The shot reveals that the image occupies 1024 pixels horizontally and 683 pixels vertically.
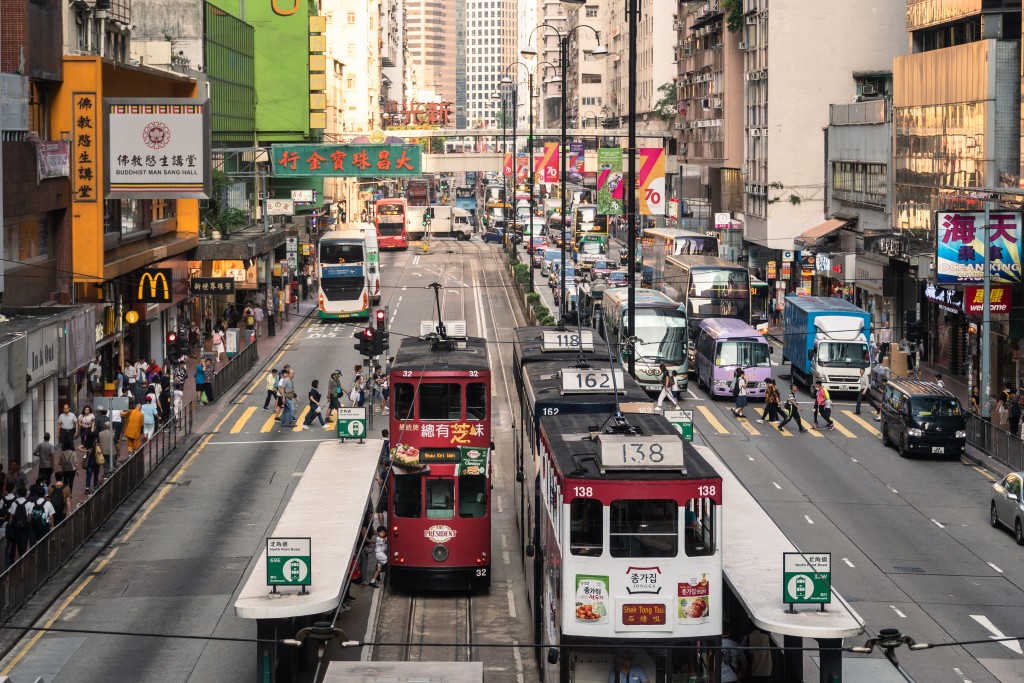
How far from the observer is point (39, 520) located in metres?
28.7

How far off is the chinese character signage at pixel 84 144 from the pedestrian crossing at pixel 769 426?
62.3 ft

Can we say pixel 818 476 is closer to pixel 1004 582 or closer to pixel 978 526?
pixel 978 526

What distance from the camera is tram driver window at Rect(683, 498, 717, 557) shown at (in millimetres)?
17391

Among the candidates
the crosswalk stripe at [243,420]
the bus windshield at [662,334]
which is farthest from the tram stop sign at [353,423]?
the bus windshield at [662,334]

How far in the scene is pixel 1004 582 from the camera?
28500 mm

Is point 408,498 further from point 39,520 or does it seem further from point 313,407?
point 313,407

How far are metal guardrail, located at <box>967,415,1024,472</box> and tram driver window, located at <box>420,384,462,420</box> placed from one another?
18.2 m

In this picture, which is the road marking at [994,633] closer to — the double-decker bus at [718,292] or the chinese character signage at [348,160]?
the double-decker bus at [718,292]

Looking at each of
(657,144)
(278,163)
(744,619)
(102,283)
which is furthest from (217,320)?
(657,144)

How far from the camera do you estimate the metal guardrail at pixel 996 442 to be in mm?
39244

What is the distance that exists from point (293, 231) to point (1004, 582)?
5678 cm

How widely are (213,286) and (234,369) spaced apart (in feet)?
14.5

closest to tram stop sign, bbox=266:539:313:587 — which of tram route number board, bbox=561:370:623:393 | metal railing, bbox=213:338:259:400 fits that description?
tram route number board, bbox=561:370:623:393

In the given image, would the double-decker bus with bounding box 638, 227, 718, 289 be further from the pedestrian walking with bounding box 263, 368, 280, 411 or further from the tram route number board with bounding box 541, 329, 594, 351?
the tram route number board with bounding box 541, 329, 594, 351
